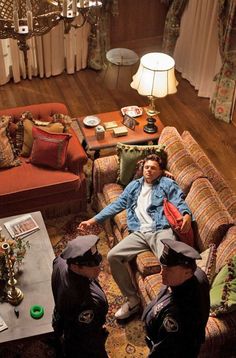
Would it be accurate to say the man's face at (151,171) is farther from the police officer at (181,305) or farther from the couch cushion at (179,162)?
the police officer at (181,305)

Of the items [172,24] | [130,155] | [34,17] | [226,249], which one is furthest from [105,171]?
[172,24]

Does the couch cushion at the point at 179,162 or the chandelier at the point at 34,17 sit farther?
the couch cushion at the point at 179,162

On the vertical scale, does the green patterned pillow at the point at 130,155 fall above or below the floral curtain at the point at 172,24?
below

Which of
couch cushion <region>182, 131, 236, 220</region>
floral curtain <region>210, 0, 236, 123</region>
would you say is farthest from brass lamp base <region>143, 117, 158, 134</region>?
floral curtain <region>210, 0, 236, 123</region>

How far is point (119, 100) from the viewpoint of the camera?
6.05m

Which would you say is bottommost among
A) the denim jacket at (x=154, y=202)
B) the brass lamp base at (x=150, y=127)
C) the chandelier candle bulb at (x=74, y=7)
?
the denim jacket at (x=154, y=202)

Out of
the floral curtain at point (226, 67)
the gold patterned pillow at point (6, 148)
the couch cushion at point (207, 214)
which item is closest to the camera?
the couch cushion at point (207, 214)

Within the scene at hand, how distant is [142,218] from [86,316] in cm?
130

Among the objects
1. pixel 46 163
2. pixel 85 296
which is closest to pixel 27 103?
pixel 46 163

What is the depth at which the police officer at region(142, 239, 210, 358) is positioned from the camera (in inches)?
99.3

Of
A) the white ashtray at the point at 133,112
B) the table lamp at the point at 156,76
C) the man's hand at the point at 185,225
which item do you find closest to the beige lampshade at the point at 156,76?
the table lamp at the point at 156,76

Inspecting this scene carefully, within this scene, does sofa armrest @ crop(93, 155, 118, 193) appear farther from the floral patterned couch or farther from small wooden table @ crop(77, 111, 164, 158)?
small wooden table @ crop(77, 111, 164, 158)

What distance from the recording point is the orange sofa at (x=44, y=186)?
4.12 m

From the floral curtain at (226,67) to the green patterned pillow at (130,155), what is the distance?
1825mm
